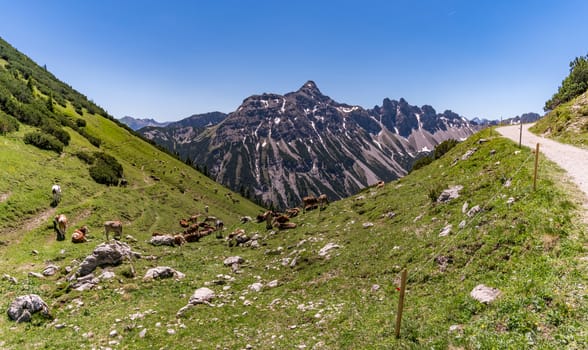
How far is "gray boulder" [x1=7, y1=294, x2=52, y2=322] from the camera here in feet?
52.6

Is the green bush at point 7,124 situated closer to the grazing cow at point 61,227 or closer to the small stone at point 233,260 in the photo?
the grazing cow at point 61,227

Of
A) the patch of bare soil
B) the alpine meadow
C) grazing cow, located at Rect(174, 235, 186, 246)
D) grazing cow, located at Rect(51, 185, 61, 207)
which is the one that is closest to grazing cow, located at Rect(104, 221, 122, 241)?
the alpine meadow

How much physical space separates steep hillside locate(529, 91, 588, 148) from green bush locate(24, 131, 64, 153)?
7490 cm

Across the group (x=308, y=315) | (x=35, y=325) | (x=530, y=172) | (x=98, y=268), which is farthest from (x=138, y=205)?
(x=530, y=172)

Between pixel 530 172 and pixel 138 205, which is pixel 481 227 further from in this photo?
pixel 138 205

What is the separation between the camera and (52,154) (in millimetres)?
46438

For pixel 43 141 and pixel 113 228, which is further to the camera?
pixel 43 141

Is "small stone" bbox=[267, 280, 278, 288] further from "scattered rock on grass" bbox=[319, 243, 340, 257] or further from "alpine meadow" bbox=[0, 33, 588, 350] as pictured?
"scattered rock on grass" bbox=[319, 243, 340, 257]

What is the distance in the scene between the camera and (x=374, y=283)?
17.3 meters

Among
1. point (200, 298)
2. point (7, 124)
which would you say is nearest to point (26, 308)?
point (200, 298)

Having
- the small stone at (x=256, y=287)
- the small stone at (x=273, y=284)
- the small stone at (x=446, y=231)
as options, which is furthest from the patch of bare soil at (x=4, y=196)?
the small stone at (x=446, y=231)

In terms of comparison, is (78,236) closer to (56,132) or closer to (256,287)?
(256,287)

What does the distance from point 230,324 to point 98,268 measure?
13959 millimetres

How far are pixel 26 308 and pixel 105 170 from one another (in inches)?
1652
